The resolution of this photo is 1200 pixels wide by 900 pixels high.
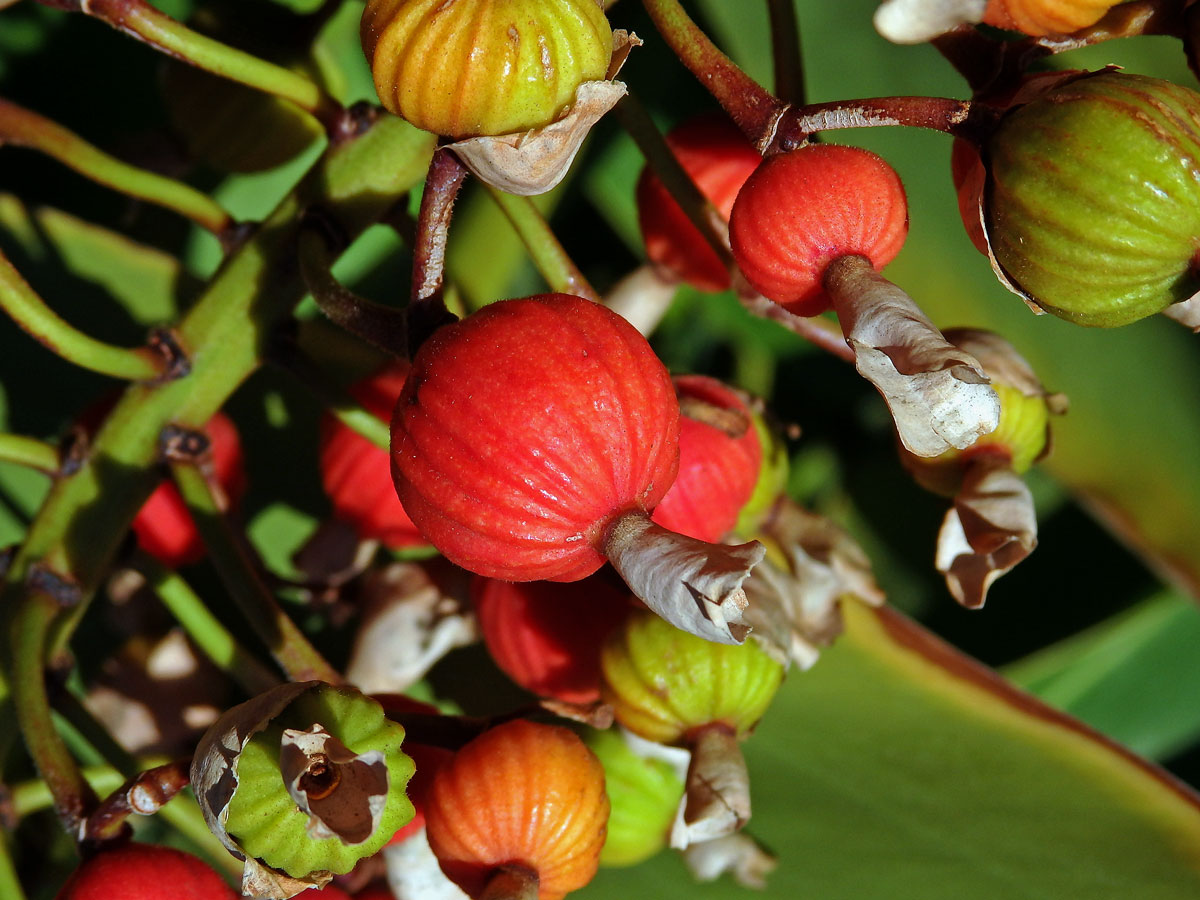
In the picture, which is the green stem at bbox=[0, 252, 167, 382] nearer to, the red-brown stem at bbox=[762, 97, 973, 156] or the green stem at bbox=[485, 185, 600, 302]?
the green stem at bbox=[485, 185, 600, 302]

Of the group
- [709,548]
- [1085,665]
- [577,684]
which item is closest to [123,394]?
[577,684]

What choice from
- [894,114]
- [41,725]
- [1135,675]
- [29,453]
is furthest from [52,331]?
[1135,675]

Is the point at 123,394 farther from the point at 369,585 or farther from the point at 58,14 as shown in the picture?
the point at 58,14

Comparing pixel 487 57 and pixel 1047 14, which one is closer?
pixel 487 57

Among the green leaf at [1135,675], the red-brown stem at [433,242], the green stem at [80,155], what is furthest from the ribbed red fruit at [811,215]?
the green leaf at [1135,675]

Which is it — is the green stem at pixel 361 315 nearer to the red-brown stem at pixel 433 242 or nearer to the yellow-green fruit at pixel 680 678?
the red-brown stem at pixel 433 242

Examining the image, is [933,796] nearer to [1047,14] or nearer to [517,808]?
[517,808]
